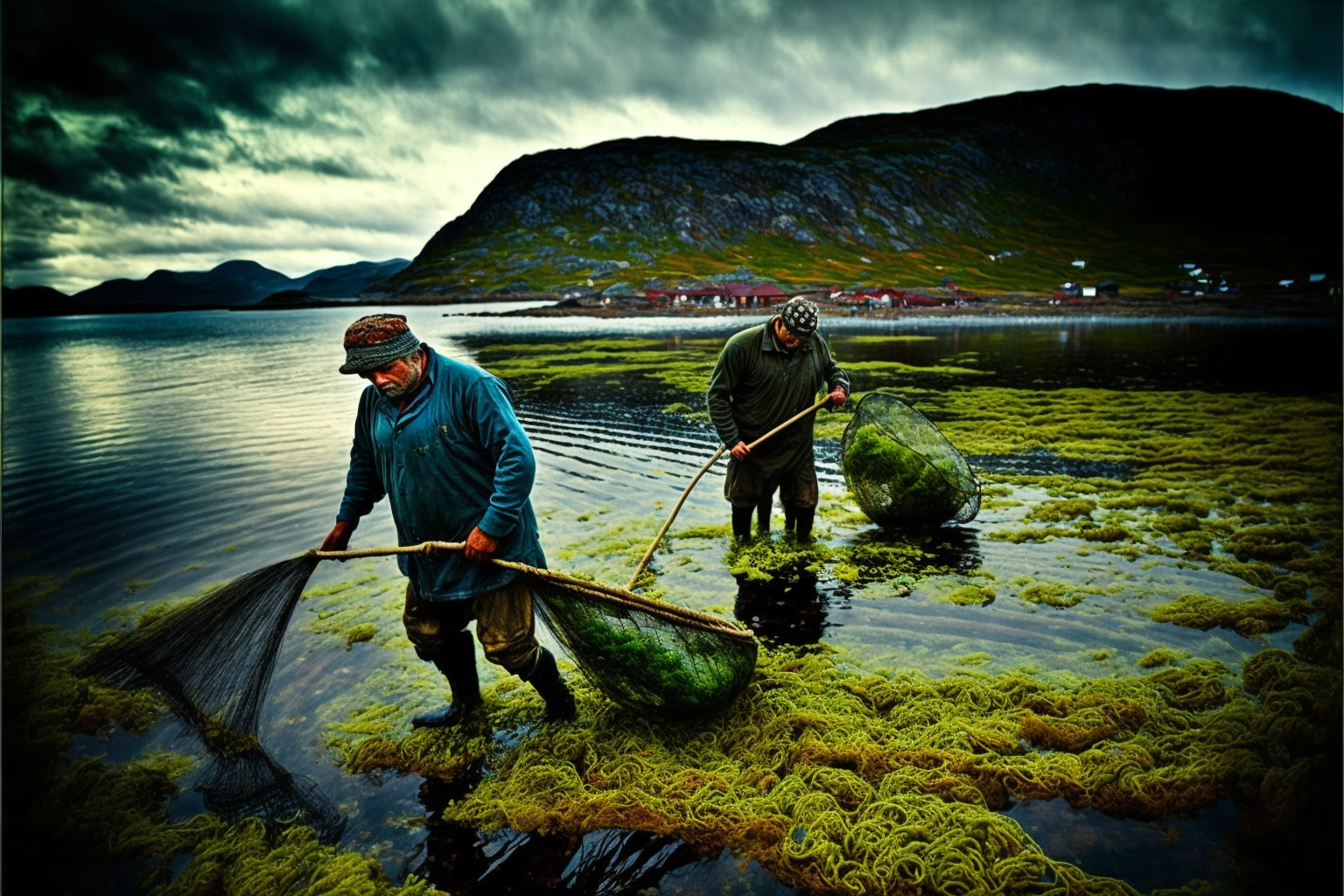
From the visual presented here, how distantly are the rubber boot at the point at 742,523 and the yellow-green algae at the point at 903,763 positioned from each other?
2893 mm

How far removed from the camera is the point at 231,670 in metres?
4.05

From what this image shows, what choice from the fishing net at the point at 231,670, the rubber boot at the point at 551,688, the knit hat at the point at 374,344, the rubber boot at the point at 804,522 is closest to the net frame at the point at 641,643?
the rubber boot at the point at 551,688

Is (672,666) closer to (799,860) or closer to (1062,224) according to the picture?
(799,860)

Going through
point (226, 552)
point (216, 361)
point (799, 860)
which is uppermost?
point (216, 361)

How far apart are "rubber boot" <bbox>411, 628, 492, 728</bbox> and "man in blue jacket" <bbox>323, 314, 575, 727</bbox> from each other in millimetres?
154

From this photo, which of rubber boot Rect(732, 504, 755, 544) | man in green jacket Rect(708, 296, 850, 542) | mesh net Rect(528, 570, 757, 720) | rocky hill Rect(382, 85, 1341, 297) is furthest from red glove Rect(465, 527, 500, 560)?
rocky hill Rect(382, 85, 1341, 297)

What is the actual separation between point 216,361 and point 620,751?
1704 inches

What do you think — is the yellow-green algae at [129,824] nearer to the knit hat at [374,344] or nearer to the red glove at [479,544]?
Answer: the red glove at [479,544]

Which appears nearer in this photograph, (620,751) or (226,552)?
(620,751)

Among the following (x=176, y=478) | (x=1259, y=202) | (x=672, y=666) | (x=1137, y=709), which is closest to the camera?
(x=672, y=666)

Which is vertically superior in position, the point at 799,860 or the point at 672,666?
the point at 672,666

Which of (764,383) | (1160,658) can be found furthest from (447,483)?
(1160,658)

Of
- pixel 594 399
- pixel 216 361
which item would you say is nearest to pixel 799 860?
pixel 594 399

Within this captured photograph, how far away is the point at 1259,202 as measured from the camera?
19112 cm
